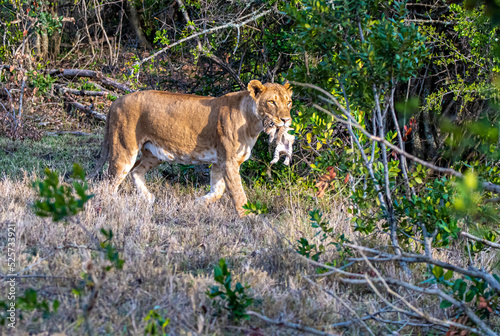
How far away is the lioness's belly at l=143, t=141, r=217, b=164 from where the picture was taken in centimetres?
600

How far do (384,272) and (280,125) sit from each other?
2.06m

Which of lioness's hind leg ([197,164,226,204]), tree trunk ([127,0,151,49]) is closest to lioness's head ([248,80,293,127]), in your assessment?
lioness's hind leg ([197,164,226,204])

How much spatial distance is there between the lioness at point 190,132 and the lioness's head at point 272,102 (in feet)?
0.18

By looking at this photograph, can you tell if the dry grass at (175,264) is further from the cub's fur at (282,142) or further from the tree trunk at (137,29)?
the tree trunk at (137,29)

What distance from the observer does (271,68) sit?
277 inches

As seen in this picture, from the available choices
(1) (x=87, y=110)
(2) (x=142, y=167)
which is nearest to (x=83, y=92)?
(1) (x=87, y=110)

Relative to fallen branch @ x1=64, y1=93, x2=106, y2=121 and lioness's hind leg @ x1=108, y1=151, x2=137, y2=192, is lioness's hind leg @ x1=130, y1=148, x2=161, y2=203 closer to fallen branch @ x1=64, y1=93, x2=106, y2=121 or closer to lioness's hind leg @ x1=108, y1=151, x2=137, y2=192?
lioness's hind leg @ x1=108, y1=151, x2=137, y2=192

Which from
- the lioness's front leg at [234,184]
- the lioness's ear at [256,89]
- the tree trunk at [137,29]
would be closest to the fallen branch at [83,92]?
the tree trunk at [137,29]

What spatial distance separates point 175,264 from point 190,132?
254 cm

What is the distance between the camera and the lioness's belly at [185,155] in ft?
19.7

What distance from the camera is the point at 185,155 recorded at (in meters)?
6.05

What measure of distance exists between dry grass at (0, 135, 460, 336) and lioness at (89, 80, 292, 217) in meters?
0.45

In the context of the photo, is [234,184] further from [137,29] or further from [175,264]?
[137,29]

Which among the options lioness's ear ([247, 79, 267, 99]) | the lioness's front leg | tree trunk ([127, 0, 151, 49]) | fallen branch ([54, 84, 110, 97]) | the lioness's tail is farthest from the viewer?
tree trunk ([127, 0, 151, 49])
